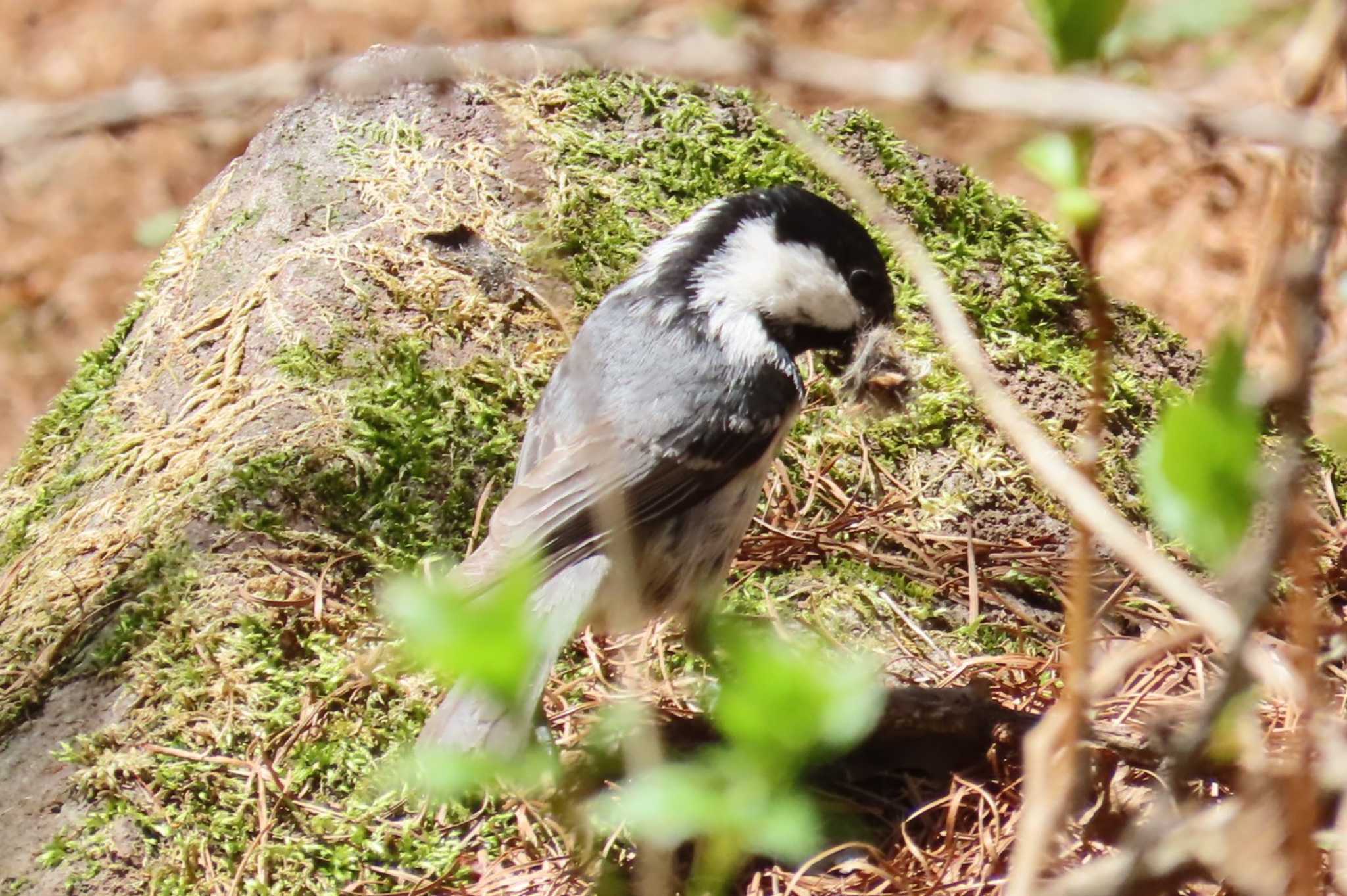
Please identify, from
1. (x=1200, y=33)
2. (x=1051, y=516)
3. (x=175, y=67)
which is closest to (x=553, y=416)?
(x=1051, y=516)

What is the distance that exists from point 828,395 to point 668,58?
8.03ft

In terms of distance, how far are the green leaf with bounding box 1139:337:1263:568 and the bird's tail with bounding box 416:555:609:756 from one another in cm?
110

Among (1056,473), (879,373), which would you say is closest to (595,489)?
(879,373)

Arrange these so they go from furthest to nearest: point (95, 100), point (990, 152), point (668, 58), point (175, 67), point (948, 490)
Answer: point (175, 67), point (990, 152), point (948, 490), point (95, 100), point (668, 58)

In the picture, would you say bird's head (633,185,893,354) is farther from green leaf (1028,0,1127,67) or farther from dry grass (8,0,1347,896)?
green leaf (1028,0,1127,67)

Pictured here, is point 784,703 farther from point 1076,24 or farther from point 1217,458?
point 1076,24

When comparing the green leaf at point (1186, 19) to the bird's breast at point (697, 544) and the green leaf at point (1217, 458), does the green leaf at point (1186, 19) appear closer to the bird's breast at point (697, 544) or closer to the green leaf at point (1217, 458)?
the green leaf at point (1217, 458)

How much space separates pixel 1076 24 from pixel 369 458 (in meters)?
2.39

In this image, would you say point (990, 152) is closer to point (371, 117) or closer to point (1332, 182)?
point (371, 117)

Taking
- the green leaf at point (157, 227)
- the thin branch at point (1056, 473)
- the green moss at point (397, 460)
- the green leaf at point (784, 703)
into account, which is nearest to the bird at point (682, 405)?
the green moss at point (397, 460)

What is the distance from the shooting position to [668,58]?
1026mm

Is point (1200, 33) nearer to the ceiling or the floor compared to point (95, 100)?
nearer to the floor

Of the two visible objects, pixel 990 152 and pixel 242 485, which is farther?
pixel 990 152

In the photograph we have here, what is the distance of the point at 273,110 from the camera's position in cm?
478
